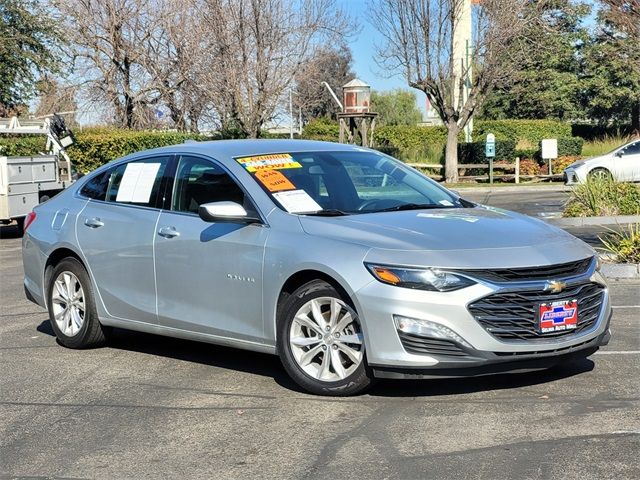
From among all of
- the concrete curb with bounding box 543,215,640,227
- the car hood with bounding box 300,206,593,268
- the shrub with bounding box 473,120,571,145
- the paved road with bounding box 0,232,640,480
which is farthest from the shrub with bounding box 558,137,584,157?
Result: the car hood with bounding box 300,206,593,268

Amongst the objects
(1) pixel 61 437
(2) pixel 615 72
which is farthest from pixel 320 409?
(2) pixel 615 72

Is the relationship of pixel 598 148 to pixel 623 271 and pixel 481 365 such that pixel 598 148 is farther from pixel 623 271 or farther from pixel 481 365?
pixel 481 365

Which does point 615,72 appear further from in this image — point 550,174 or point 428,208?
point 428,208

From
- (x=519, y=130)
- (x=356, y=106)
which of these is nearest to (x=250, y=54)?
(x=356, y=106)

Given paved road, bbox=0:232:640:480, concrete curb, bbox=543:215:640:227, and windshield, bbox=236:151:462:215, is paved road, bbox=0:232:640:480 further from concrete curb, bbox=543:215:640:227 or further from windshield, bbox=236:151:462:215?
concrete curb, bbox=543:215:640:227

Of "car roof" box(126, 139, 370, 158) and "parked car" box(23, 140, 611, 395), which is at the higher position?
"car roof" box(126, 139, 370, 158)

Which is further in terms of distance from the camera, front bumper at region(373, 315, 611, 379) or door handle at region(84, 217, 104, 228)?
door handle at region(84, 217, 104, 228)

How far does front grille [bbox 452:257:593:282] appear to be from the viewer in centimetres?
527

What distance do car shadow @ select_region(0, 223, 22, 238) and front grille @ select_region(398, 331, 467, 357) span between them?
15.2m

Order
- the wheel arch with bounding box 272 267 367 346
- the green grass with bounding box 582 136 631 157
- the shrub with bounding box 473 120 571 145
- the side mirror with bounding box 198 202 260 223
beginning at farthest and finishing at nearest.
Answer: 1. the shrub with bounding box 473 120 571 145
2. the green grass with bounding box 582 136 631 157
3. the side mirror with bounding box 198 202 260 223
4. the wheel arch with bounding box 272 267 367 346

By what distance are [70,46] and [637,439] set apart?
34184 mm

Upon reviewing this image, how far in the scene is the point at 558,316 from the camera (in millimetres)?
5441

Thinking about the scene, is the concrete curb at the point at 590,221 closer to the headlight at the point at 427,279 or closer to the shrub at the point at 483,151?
the headlight at the point at 427,279

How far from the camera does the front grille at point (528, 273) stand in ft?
17.3
